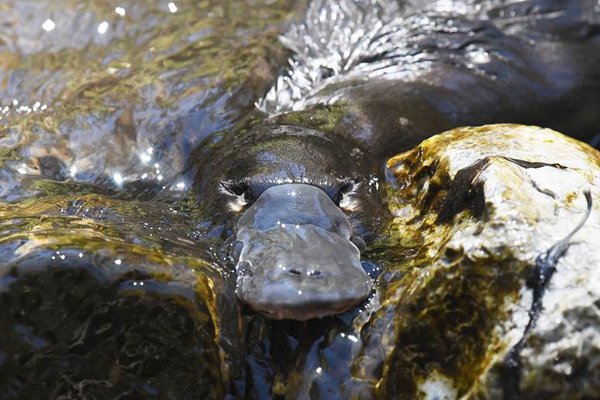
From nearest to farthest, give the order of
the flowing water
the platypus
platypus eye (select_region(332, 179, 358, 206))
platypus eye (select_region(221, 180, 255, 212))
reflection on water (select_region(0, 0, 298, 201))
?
the flowing water < the platypus < platypus eye (select_region(221, 180, 255, 212)) < platypus eye (select_region(332, 179, 358, 206)) < reflection on water (select_region(0, 0, 298, 201))

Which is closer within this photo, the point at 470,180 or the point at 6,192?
the point at 470,180

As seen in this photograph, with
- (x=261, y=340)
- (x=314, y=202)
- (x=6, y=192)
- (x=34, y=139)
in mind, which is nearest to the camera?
(x=261, y=340)

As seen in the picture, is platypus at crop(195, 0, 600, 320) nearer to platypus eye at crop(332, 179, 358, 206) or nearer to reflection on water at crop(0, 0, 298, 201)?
platypus eye at crop(332, 179, 358, 206)

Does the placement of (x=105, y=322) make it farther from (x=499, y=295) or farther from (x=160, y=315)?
(x=499, y=295)

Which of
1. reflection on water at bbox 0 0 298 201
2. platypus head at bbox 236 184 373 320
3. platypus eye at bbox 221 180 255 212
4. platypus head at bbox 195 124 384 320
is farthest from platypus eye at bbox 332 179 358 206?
reflection on water at bbox 0 0 298 201

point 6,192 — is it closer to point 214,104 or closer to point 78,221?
point 78,221

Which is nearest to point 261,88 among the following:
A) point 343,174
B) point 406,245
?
point 343,174
